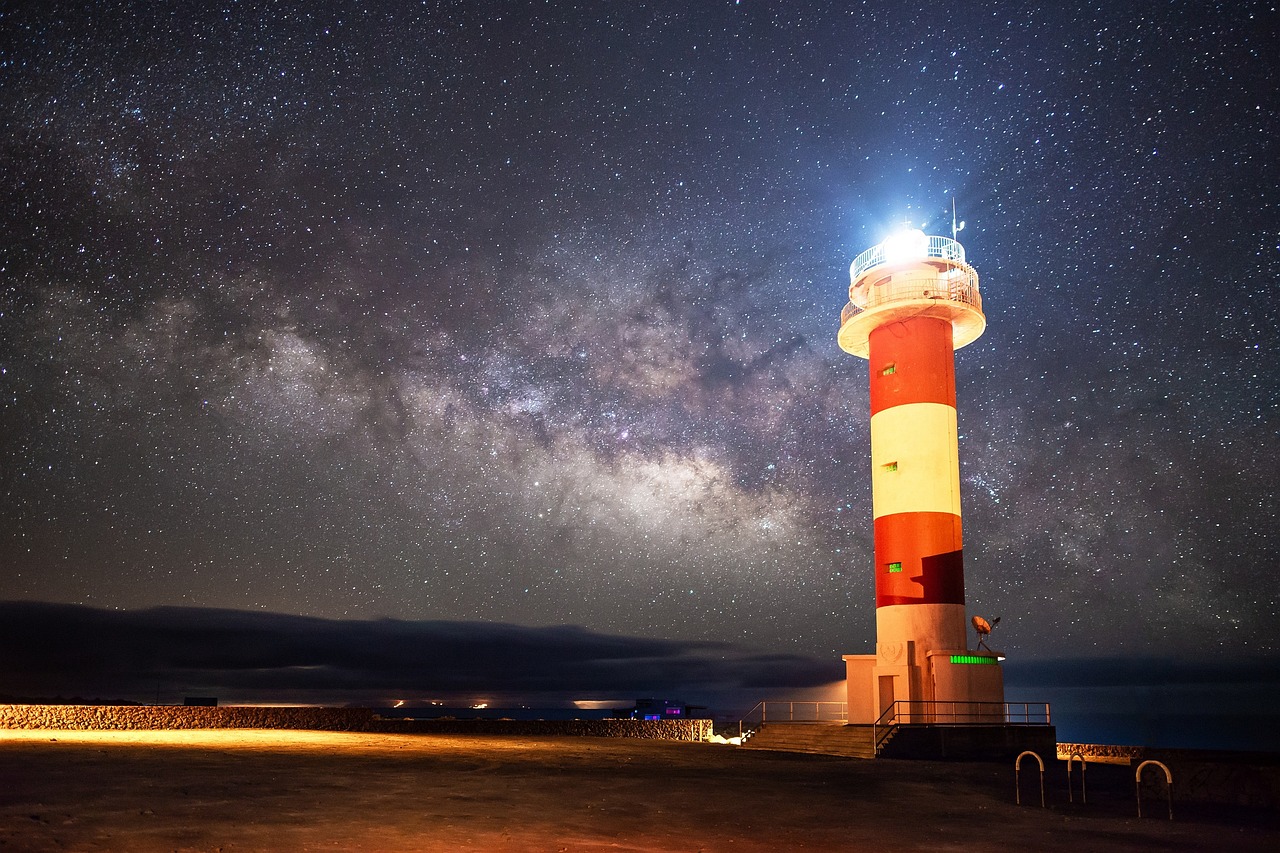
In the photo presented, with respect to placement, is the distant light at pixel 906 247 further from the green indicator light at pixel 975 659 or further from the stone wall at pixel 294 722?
the stone wall at pixel 294 722

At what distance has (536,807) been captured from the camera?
12.3 metres

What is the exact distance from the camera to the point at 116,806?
11.0 metres

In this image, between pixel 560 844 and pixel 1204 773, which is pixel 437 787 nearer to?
pixel 560 844

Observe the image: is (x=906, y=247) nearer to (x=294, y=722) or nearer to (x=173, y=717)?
(x=294, y=722)

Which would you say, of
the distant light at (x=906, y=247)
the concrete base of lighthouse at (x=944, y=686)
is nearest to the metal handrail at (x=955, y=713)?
the concrete base of lighthouse at (x=944, y=686)

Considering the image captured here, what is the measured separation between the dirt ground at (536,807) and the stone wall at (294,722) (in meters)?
7.95

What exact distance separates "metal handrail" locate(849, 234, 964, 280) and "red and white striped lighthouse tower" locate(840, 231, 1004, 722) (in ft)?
0.14

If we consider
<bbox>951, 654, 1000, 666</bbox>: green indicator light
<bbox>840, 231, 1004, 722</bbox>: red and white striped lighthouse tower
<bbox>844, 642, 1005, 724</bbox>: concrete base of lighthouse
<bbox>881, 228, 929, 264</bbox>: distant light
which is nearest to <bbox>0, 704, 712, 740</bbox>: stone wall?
<bbox>840, 231, 1004, 722</bbox>: red and white striped lighthouse tower

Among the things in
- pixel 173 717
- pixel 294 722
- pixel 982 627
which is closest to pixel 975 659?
pixel 982 627

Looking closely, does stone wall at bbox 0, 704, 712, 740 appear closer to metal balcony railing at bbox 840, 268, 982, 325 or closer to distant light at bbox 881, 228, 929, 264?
metal balcony railing at bbox 840, 268, 982, 325

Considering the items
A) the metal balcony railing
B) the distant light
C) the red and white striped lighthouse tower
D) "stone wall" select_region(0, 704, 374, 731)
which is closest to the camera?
"stone wall" select_region(0, 704, 374, 731)

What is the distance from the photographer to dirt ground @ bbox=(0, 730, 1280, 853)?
9.66m

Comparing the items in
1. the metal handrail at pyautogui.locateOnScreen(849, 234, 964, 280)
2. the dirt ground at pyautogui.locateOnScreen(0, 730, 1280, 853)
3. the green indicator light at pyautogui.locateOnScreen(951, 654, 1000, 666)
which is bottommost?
the dirt ground at pyautogui.locateOnScreen(0, 730, 1280, 853)

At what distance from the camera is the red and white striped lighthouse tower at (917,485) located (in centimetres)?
2833
